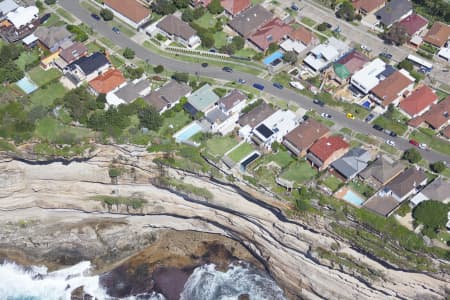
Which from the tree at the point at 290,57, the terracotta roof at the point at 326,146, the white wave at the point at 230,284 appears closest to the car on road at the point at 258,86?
the tree at the point at 290,57

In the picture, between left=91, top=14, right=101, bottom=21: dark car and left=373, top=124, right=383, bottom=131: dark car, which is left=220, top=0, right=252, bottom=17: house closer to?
left=91, top=14, right=101, bottom=21: dark car

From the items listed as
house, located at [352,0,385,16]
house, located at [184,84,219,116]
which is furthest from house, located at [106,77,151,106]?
house, located at [352,0,385,16]

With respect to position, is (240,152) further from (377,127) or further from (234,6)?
(234,6)

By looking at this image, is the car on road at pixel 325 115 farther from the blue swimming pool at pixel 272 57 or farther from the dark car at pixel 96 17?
the dark car at pixel 96 17

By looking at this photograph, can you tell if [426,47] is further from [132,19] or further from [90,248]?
[90,248]

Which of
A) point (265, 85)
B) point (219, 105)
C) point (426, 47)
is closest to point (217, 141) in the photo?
point (219, 105)

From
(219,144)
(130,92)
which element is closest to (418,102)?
(219,144)
